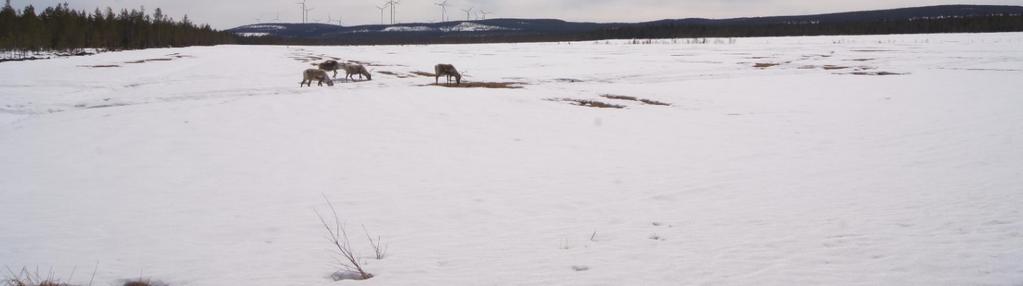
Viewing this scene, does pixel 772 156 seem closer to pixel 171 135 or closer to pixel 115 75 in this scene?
pixel 171 135

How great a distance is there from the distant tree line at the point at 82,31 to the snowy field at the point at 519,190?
6693 centimetres

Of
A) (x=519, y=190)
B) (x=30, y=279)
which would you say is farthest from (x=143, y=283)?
(x=519, y=190)

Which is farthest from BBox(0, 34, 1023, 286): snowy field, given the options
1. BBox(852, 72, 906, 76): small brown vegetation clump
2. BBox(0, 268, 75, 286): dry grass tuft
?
BBox(852, 72, 906, 76): small brown vegetation clump

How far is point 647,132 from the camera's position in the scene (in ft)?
47.1

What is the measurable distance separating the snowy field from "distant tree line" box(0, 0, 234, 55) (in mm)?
66933

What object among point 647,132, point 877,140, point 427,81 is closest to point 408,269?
point 647,132

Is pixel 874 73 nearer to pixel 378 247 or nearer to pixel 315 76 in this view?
pixel 315 76

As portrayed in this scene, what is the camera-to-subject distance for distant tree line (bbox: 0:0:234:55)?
Result: 69500 millimetres

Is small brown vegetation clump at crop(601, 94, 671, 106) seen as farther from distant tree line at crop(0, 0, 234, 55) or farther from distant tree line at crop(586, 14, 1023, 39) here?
distant tree line at crop(586, 14, 1023, 39)

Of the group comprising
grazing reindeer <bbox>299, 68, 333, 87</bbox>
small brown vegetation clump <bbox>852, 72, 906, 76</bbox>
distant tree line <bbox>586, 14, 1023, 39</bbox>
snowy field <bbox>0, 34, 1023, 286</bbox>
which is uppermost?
distant tree line <bbox>586, 14, 1023, 39</bbox>

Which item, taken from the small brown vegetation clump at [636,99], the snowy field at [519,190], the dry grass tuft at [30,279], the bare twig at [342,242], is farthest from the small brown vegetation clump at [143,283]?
the small brown vegetation clump at [636,99]

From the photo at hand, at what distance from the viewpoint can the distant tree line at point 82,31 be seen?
228ft

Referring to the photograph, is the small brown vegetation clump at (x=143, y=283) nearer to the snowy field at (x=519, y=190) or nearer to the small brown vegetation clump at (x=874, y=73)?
the snowy field at (x=519, y=190)

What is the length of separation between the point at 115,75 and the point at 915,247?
34.9 metres
